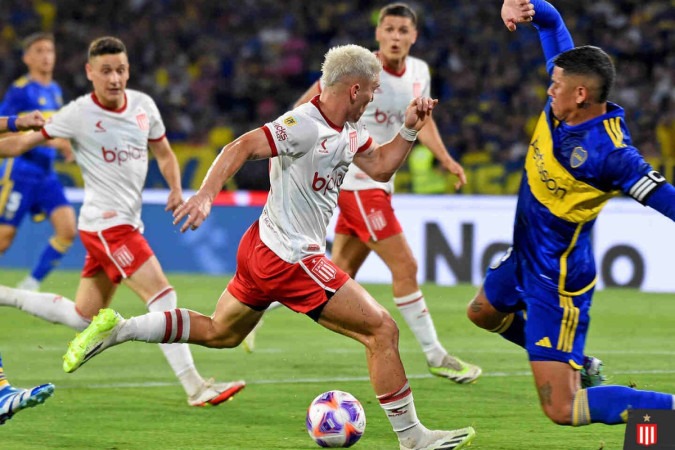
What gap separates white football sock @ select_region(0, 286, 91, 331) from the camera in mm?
8211

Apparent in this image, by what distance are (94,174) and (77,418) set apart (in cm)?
182

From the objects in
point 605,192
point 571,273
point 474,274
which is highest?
point 605,192

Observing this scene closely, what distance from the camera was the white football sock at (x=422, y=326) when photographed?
8.44 m

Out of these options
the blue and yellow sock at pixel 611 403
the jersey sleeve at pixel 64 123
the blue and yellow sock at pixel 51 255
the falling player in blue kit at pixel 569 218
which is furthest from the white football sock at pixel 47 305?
the blue and yellow sock at pixel 51 255

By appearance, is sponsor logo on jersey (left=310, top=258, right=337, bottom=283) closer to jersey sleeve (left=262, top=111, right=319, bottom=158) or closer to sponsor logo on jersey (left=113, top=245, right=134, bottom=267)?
jersey sleeve (left=262, top=111, right=319, bottom=158)

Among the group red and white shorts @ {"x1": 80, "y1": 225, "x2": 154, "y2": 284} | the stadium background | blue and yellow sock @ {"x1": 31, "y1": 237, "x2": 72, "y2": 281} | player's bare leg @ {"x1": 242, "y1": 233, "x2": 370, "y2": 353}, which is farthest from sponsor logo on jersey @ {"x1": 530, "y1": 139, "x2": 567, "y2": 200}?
the stadium background

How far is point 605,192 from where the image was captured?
5.68 m

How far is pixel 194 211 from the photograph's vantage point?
536 cm

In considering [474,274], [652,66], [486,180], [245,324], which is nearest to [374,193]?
[245,324]

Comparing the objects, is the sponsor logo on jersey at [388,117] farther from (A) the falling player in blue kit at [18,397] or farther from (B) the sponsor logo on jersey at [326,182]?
(A) the falling player in blue kit at [18,397]

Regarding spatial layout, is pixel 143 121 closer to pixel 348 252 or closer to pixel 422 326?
pixel 348 252

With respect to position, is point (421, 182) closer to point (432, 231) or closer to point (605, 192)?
point (432, 231)

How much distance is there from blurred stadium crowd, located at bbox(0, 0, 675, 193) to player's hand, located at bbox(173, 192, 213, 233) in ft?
34.7

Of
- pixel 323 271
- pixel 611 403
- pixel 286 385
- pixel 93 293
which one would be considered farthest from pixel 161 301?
pixel 611 403
